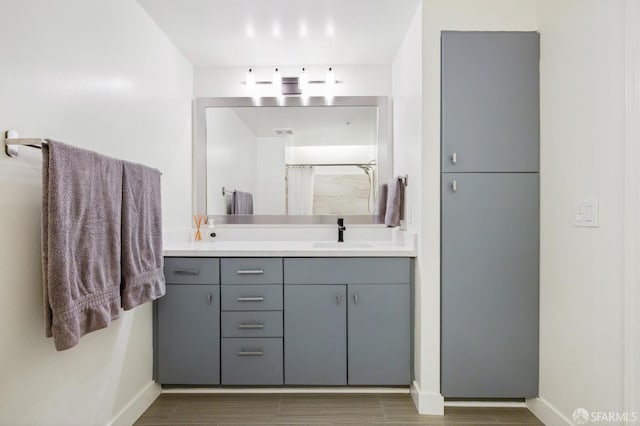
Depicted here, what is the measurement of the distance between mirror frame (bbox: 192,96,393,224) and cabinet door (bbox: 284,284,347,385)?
29.8 inches

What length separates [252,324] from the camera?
209cm

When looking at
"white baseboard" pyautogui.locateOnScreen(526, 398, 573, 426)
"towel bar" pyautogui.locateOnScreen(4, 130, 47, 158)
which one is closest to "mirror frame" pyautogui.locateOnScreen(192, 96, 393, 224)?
"white baseboard" pyautogui.locateOnScreen(526, 398, 573, 426)

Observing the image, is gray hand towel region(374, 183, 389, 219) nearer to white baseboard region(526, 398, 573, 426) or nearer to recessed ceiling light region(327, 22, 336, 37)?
recessed ceiling light region(327, 22, 336, 37)

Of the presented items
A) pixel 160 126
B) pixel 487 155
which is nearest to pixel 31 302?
pixel 160 126

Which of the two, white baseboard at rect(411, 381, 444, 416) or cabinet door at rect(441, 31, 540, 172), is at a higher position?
cabinet door at rect(441, 31, 540, 172)

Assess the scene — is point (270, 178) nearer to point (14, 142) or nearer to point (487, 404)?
point (14, 142)

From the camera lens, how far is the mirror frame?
2713 millimetres

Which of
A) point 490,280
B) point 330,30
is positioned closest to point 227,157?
point 330,30

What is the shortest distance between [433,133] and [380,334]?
115cm

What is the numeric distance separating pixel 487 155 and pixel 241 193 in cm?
170

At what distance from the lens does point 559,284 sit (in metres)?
1.76

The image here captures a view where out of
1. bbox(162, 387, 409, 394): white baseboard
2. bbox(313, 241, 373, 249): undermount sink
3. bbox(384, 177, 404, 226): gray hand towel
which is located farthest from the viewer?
bbox(313, 241, 373, 249): undermount sink

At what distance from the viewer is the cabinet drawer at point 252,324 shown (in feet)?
6.85

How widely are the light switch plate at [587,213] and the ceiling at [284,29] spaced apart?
131 cm
